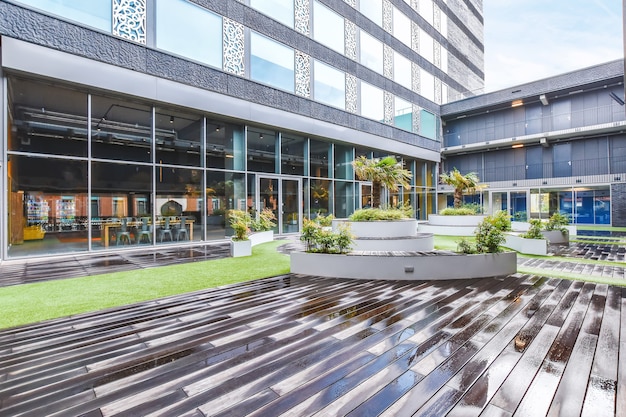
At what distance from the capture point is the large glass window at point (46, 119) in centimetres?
812

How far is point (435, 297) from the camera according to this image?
478cm

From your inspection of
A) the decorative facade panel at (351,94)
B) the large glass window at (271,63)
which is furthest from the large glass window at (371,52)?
the large glass window at (271,63)

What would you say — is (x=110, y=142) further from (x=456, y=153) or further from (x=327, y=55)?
(x=456, y=153)

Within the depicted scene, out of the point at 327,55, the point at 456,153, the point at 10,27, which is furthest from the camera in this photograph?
the point at 456,153

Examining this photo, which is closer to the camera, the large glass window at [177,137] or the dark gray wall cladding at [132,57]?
the dark gray wall cladding at [132,57]

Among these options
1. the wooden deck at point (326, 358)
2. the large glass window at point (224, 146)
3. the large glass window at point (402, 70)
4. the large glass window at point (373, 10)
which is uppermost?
the large glass window at point (373, 10)

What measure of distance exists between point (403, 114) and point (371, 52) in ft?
14.6

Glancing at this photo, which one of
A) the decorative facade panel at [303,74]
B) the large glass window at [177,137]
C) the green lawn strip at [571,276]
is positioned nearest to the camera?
the green lawn strip at [571,276]

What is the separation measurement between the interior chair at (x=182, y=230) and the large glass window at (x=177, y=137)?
199 cm

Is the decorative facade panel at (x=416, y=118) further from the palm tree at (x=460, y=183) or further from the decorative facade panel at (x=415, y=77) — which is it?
the palm tree at (x=460, y=183)

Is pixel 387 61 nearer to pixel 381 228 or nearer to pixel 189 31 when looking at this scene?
pixel 189 31

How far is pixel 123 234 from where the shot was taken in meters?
9.73

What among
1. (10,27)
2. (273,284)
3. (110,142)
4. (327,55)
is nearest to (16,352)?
(273,284)

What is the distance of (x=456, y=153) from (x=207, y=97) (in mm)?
21973
